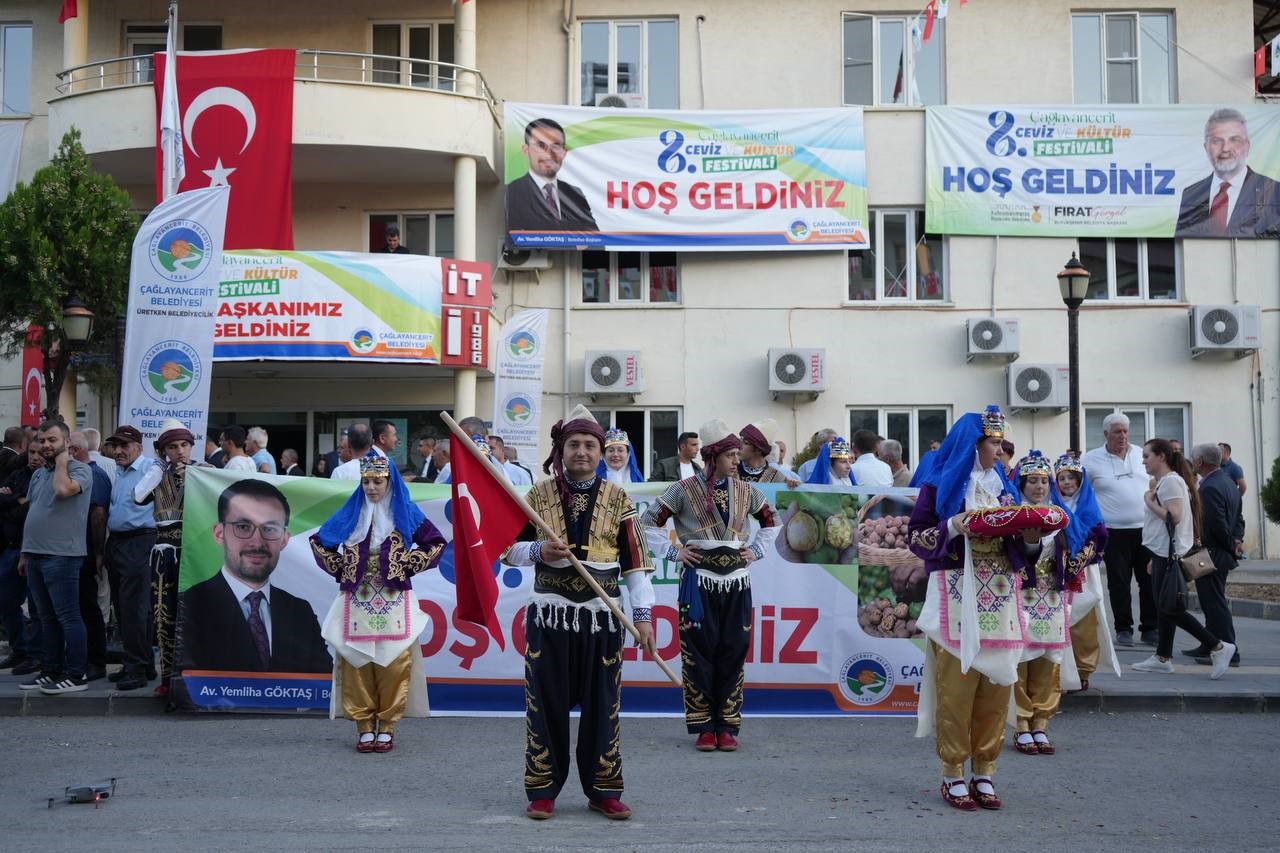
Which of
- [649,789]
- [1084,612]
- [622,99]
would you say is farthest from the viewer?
[622,99]

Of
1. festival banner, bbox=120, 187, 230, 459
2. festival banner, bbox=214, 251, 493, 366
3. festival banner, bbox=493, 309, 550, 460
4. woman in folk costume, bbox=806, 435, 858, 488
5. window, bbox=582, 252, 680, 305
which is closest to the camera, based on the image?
woman in folk costume, bbox=806, 435, 858, 488

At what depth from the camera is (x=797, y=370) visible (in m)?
20.2

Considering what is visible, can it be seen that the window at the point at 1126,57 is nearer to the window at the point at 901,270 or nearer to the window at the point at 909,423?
the window at the point at 901,270

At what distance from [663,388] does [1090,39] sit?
936 centimetres

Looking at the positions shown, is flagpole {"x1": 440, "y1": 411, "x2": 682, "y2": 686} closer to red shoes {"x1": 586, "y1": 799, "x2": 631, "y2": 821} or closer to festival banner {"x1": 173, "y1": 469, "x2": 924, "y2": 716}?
red shoes {"x1": 586, "y1": 799, "x2": 631, "y2": 821}

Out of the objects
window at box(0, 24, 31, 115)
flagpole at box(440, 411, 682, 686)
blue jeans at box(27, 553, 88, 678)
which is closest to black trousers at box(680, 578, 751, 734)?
flagpole at box(440, 411, 682, 686)

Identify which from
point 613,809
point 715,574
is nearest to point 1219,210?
point 715,574

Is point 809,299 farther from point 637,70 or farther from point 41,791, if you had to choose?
point 41,791

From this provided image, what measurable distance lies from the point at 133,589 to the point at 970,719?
627 centimetres

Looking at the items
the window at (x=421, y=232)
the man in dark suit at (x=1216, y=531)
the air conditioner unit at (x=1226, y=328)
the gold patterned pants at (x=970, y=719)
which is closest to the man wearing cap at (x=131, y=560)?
the gold patterned pants at (x=970, y=719)

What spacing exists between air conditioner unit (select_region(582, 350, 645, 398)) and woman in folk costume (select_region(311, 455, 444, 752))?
12.5 m

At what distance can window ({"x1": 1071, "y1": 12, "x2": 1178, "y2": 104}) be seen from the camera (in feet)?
69.8

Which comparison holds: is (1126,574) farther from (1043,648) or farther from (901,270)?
(901,270)

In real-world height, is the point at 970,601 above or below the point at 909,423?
below
